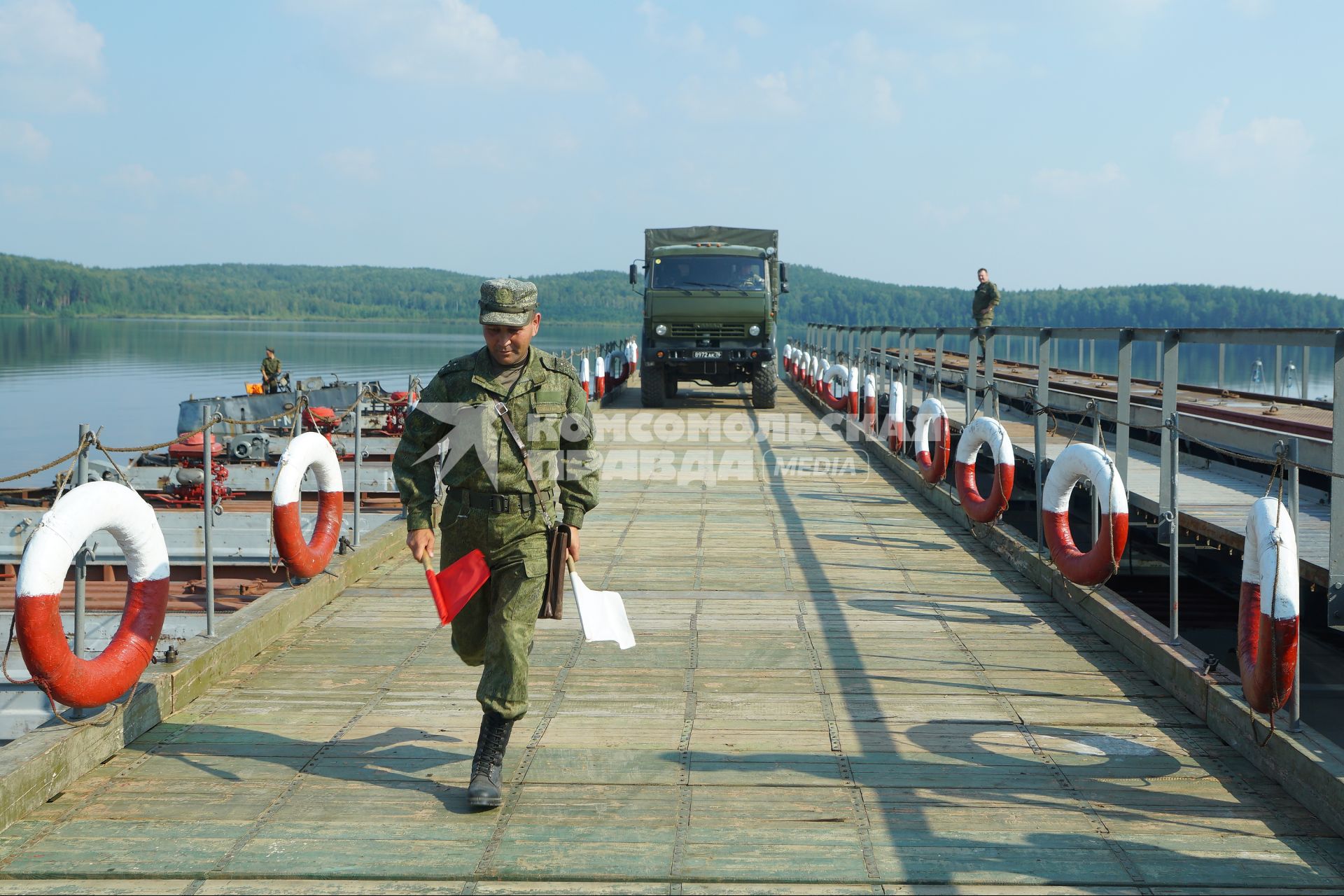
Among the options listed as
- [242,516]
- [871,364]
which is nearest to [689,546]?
[242,516]

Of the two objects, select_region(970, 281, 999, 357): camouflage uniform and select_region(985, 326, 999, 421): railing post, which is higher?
select_region(970, 281, 999, 357): camouflage uniform

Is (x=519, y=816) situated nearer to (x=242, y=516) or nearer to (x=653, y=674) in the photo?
(x=653, y=674)

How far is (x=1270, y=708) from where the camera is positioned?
4434mm

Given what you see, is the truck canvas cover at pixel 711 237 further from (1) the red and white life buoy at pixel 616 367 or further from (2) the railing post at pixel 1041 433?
(2) the railing post at pixel 1041 433

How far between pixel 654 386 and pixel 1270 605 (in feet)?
61.8

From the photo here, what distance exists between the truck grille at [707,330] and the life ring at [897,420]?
7550 millimetres

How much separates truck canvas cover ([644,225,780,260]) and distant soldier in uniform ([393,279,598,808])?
22.8m

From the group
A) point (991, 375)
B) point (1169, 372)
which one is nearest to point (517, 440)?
point (1169, 372)

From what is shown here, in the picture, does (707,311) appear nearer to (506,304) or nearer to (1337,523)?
(1337,523)

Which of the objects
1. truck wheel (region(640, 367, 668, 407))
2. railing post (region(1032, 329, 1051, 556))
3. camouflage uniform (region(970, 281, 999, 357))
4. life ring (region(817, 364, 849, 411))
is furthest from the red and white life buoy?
railing post (region(1032, 329, 1051, 556))

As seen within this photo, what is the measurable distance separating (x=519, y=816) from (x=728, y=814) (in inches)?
27.4

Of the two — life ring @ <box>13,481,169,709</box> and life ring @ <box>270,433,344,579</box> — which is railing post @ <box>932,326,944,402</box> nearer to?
life ring @ <box>270,433,344,579</box>

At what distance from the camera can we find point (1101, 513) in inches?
269

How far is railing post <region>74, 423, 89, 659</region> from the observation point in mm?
4812
